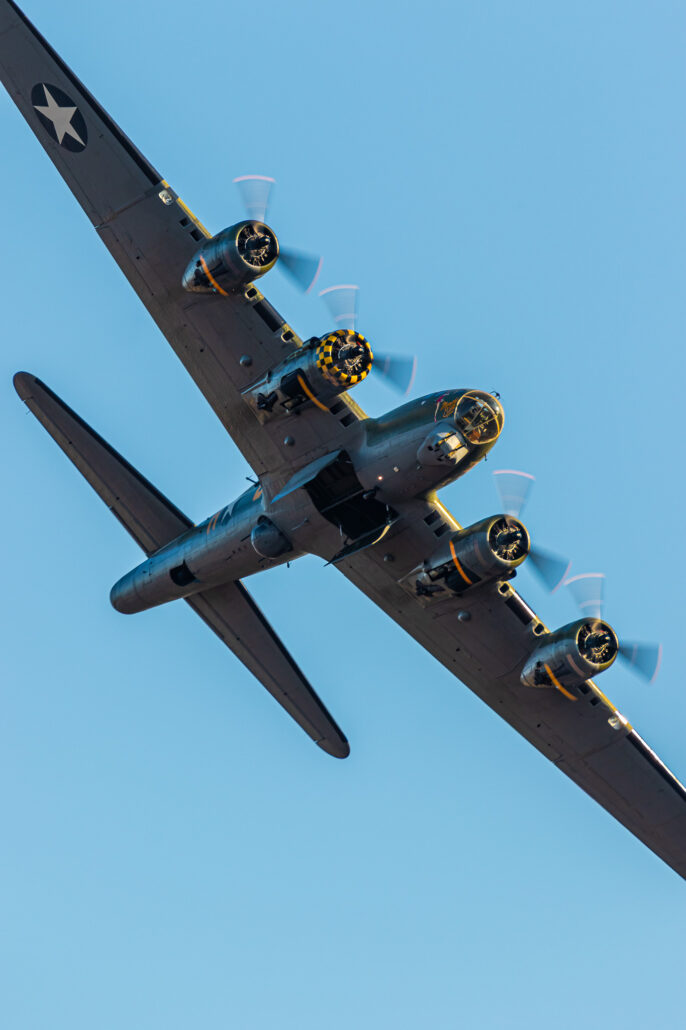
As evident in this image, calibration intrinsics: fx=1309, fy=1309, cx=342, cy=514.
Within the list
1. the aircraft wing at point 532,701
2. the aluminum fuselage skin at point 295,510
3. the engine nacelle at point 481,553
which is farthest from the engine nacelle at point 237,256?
the engine nacelle at point 481,553

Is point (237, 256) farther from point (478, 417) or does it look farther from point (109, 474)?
point (109, 474)

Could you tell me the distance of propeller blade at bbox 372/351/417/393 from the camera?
109ft

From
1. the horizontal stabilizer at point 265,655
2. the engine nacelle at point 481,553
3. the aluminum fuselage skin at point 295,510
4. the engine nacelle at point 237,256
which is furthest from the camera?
the horizontal stabilizer at point 265,655

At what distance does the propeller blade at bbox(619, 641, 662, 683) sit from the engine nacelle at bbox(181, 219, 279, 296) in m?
13.8

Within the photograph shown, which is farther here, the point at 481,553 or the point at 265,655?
the point at 265,655

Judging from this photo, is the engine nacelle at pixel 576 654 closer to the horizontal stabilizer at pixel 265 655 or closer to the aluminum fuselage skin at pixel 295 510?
the aluminum fuselage skin at pixel 295 510

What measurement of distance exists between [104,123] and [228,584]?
44.8 ft

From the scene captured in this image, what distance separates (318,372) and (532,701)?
12.1m

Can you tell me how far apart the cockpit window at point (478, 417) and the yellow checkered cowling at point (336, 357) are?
258 centimetres

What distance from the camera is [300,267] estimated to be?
108 ft

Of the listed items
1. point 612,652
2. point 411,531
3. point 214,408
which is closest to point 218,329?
point 214,408

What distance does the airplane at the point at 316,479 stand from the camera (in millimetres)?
32844

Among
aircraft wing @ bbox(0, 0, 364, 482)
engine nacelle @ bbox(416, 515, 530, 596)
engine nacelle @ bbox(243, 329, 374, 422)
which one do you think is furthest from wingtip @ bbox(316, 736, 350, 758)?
engine nacelle @ bbox(243, 329, 374, 422)

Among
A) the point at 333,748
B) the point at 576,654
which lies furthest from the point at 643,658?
the point at 333,748
